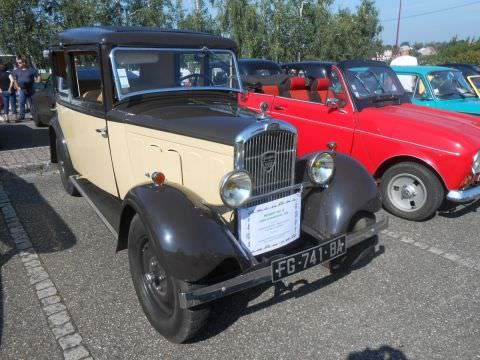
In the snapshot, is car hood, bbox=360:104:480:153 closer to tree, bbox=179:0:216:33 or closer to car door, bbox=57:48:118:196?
car door, bbox=57:48:118:196

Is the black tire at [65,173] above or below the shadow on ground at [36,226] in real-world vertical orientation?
above

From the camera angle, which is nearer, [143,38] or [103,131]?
[143,38]

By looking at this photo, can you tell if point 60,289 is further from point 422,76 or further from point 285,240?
point 422,76

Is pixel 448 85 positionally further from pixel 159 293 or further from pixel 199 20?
pixel 199 20

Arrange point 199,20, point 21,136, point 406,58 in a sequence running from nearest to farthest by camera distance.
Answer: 1. point 406,58
2. point 21,136
3. point 199,20

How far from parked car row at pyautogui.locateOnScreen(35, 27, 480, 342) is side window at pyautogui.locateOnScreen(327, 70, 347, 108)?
21 millimetres

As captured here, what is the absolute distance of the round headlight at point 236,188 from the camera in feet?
7.85

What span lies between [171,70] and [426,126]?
9.67 ft

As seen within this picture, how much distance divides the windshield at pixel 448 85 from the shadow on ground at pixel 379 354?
533cm

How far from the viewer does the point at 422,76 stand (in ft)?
21.7

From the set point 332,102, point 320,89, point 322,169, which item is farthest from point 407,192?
point 322,169

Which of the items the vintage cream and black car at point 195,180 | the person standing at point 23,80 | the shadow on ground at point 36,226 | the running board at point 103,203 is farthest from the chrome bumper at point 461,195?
the person standing at point 23,80

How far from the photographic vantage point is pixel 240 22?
18031 mm

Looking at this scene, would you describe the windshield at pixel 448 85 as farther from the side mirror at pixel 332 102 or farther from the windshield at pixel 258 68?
the windshield at pixel 258 68
